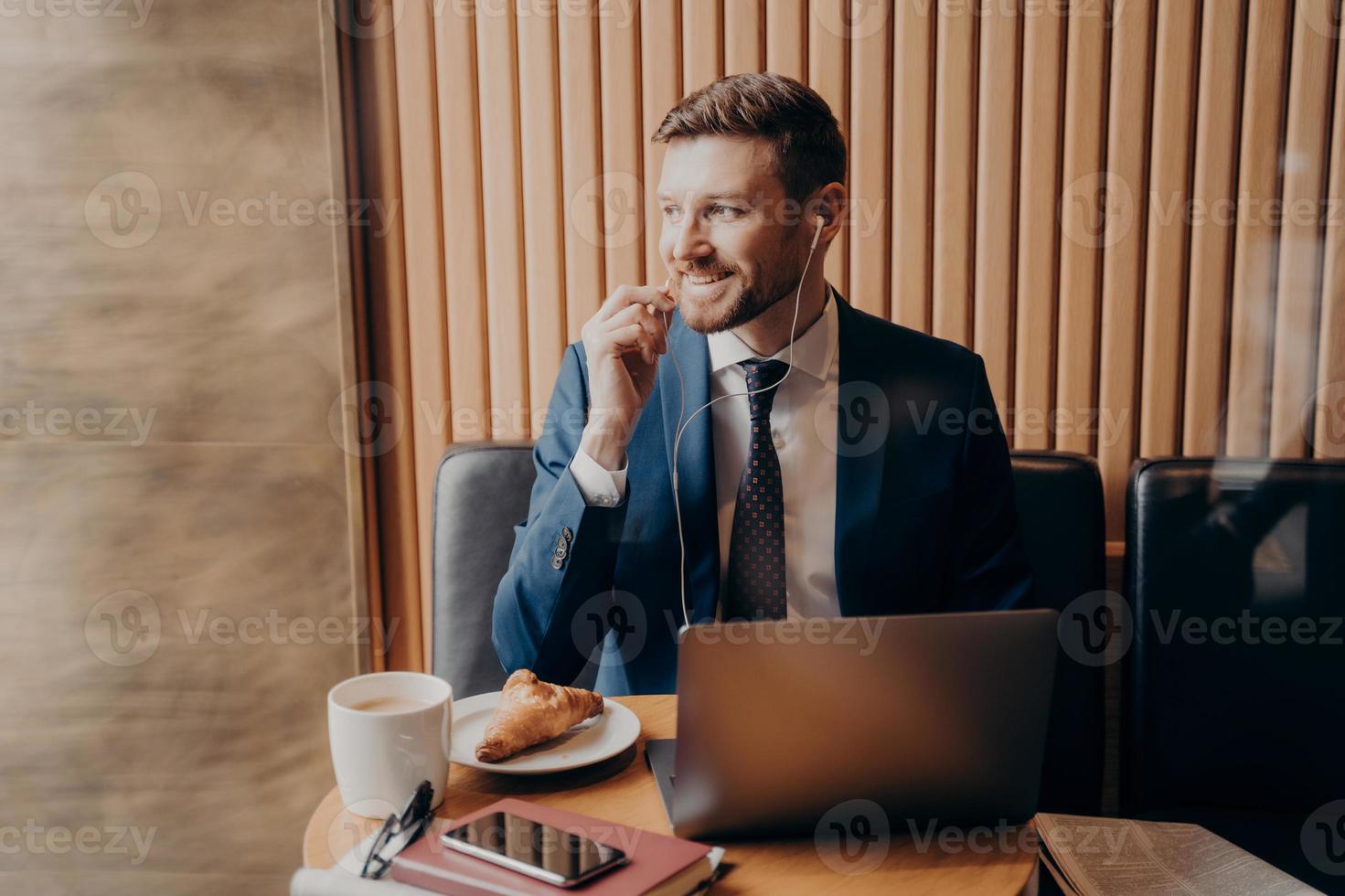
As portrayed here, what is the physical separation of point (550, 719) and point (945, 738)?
1.44 ft

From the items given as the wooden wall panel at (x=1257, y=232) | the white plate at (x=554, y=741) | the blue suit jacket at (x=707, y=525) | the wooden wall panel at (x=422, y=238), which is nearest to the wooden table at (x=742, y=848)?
the white plate at (x=554, y=741)

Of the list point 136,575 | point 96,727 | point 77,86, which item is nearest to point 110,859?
point 96,727

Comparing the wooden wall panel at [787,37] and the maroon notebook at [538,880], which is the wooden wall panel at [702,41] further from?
the maroon notebook at [538,880]

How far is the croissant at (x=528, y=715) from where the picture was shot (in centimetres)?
111

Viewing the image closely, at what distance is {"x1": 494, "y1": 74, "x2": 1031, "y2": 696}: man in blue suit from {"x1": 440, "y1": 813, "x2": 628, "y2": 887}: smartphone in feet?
1.99

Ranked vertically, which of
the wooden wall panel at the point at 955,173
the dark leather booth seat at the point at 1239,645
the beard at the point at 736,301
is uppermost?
the wooden wall panel at the point at 955,173

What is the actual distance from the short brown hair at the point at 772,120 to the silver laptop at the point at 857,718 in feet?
3.11

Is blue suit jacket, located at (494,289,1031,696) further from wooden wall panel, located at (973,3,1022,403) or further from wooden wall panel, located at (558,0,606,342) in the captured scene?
wooden wall panel, located at (558,0,606,342)

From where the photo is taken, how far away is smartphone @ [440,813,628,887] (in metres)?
0.84

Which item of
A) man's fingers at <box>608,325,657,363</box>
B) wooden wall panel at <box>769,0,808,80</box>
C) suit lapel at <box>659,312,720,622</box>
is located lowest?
suit lapel at <box>659,312,720,622</box>

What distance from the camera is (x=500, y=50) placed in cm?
210

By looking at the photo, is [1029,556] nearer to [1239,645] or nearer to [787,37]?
[1239,645]

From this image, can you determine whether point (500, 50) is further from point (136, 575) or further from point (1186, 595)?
point (1186, 595)
